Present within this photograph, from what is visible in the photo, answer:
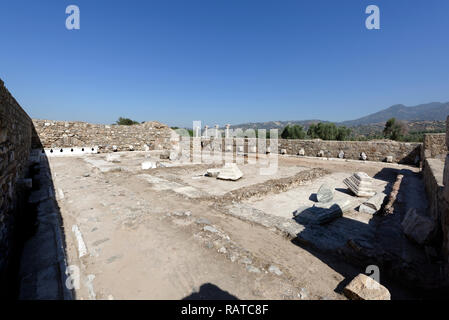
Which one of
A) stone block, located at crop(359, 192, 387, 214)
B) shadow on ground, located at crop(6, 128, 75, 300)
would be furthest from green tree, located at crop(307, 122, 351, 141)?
shadow on ground, located at crop(6, 128, 75, 300)

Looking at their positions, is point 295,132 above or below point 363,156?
above

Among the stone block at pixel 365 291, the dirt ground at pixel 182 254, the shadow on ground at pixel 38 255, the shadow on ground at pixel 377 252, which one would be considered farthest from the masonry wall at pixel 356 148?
the shadow on ground at pixel 38 255

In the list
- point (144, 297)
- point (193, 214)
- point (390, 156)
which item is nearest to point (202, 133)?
point (390, 156)

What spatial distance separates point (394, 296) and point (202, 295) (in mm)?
2206

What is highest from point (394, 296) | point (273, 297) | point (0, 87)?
point (0, 87)

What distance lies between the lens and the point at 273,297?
2025mm

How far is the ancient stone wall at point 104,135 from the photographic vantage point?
1258 cm

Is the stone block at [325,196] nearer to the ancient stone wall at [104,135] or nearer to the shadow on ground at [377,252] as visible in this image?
the shadow on ground at [377,252]

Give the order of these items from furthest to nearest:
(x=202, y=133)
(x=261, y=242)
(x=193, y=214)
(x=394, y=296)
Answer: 1. (x=202, y=133)
2. (x=193, y=214)
3. (x=261, y=242)
4. (x=394, y=296)

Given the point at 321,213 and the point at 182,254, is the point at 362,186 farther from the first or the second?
the point at 182,254

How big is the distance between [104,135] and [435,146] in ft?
67.9

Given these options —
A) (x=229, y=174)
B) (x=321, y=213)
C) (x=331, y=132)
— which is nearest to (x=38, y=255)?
(x=321, y=213)

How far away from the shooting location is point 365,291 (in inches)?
77.9
